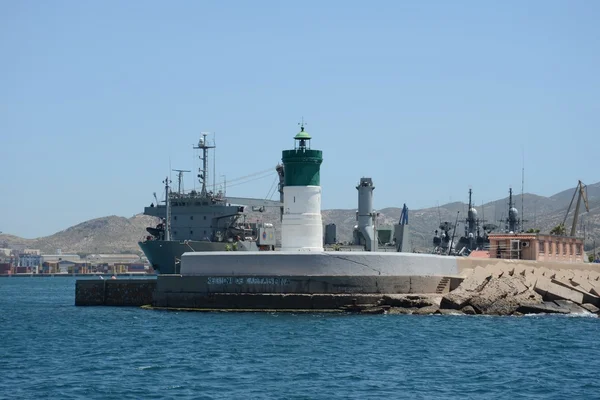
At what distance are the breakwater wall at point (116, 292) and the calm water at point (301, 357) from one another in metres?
8.43

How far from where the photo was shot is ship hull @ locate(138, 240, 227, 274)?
5956 cm

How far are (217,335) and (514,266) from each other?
1962 centimetres

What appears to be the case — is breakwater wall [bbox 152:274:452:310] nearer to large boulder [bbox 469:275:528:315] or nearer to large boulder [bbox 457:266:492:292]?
large boulder [bbox 457:266:492:292]

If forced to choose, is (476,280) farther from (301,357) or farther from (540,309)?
(301,357)

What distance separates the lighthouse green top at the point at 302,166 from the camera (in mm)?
43906

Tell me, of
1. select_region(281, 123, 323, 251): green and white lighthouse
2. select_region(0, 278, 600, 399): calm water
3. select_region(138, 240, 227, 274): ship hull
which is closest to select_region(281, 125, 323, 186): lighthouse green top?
select_region(281, 123, 323, 251): green and white lighthouse

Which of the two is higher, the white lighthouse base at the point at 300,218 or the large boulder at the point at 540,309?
the white lighthouse base at the point at 300,218

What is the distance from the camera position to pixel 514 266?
49.4 meters

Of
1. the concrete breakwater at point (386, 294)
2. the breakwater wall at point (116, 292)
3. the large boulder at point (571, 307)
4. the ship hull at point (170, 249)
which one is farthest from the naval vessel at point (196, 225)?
the large boulder at point (571, 307)

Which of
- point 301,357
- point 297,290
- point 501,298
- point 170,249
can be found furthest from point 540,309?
point 170,249

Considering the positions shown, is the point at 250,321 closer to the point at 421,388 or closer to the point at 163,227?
the point at 421,388

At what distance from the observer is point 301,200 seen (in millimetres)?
43938

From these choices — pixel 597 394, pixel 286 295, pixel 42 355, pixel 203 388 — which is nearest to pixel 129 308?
pixel 286 295

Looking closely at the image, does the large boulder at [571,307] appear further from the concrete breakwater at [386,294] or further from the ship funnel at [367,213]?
the ship funnel at [367,213]
